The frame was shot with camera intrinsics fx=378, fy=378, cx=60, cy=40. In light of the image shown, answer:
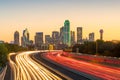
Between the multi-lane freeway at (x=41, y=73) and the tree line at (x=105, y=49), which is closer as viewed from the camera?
the multi-lane freeway at (x=41, y=73)

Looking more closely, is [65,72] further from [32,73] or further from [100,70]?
[32,73]

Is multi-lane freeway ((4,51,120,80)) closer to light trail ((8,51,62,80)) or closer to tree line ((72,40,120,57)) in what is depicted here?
light trail ((8,51,62,80))

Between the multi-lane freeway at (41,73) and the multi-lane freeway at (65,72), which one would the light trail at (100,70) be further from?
the multi-lane freeway at (41,73)

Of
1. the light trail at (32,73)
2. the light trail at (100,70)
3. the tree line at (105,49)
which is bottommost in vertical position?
the light trail at (32,73)

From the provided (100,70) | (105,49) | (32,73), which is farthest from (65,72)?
A: (105,49)

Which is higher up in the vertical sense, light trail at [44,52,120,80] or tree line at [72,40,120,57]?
tree line at [72,40,120,57]

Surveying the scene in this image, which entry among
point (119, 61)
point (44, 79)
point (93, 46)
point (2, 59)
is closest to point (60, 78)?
point (44, 79)

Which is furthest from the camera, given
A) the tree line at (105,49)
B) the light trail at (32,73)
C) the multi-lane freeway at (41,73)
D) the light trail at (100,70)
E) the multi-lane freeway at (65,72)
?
the tree line at (105,49)

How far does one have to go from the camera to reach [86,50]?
14938 centimetres

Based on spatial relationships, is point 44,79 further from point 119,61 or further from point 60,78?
point 119,61

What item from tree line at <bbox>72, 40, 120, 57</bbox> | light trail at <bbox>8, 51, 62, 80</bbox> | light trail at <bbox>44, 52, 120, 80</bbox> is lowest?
light trail at <bbox>8, 51, 62, 80</bbox>

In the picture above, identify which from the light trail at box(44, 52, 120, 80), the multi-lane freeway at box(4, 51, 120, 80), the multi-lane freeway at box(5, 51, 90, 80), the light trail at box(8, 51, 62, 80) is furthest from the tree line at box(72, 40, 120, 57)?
the light trail at box(8, 51, 62, 80)

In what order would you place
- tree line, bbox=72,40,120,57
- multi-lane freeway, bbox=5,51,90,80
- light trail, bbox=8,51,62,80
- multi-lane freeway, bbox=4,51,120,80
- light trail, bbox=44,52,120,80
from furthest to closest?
tree line, bbox=72,40,120,57 < light trail, bbox=8,51,62,80 < multi-lane freeway, bbox=5,51,90,80 < multi-lane freeway, bbox=4,51,120,80 < light trail, bbox=44,52,120,80

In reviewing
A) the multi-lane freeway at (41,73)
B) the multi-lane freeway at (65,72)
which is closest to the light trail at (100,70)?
the multi-lane freeway at (65,72)
